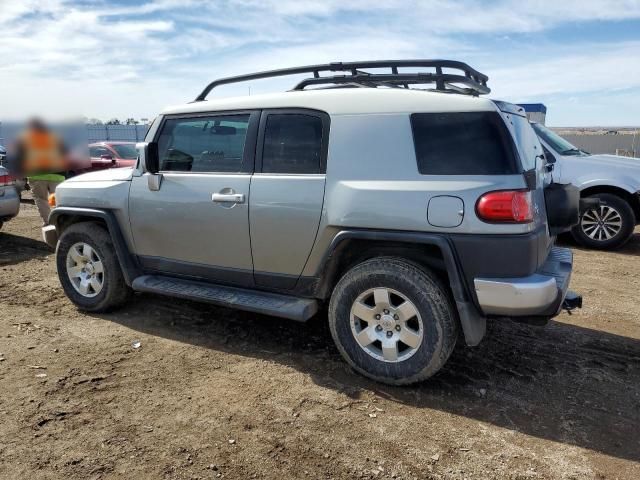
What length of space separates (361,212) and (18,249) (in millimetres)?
6474

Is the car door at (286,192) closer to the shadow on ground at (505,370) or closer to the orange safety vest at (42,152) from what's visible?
the shadow on ground at (505,370)

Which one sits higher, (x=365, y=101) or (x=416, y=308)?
(x=365, y=101)

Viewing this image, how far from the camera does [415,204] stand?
3.16m

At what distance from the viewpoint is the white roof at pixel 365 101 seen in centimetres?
315

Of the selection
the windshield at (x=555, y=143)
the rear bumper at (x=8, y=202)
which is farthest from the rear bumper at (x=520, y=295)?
the rear bumper at (x=8, y=202)

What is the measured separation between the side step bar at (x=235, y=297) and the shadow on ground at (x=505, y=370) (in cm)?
42

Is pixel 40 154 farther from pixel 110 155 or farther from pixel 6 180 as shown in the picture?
pixel 110 155

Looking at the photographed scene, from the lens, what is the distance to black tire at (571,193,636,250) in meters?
7.50

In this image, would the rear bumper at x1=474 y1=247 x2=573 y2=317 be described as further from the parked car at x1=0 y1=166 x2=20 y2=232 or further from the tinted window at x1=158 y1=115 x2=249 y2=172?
the parked car at x1=0 y1=166 x2=20 y2=232

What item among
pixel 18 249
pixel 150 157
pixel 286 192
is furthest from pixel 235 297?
pixel 18 249

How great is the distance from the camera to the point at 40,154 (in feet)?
23.4

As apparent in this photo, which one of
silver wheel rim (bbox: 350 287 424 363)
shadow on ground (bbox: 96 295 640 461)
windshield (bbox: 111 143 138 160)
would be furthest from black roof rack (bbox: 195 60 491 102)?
windshield (bbox: 111 143 138 160)

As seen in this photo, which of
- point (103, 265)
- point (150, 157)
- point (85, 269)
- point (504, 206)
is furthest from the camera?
point (85, 269)

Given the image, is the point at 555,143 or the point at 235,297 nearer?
the point at 235,297
